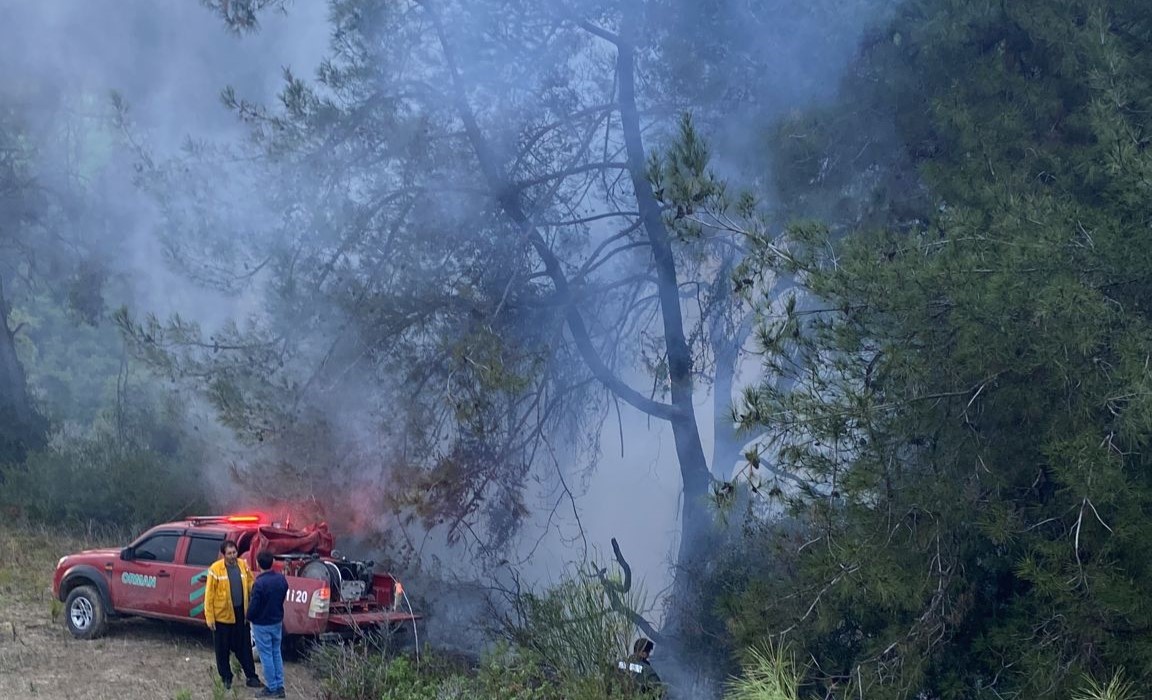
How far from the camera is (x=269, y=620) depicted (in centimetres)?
916

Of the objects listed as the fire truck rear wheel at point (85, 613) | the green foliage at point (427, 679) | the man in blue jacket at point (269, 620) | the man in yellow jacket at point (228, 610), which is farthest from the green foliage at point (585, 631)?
the fire truck rear wheel at point (85, 613)

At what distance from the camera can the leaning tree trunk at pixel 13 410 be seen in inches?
777

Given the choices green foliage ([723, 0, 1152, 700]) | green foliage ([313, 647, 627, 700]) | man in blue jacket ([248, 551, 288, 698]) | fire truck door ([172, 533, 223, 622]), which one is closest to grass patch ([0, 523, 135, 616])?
fire truck door ([172, 533, 223, 622])

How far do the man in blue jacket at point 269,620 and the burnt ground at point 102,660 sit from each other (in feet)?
0.99

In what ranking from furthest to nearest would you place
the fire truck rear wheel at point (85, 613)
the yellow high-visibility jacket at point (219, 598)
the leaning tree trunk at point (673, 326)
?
the leaning tree trunk at point (673, 326) → the fire truck rear wheel at point (85, 613) → the yellow high-visibility jacket at point (219, 598)

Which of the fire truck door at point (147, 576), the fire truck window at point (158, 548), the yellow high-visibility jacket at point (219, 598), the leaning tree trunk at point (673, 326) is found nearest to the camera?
the yellow high-visibility jacket at point (219, 598)

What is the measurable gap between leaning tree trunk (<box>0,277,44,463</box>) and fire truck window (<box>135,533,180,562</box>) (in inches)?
379

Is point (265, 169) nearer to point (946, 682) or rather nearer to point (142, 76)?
point (142, 76)

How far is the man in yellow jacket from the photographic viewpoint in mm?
9312

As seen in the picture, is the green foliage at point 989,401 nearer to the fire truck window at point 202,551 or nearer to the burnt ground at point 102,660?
the burnt ground at point 102,660

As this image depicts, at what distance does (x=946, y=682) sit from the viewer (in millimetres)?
8180

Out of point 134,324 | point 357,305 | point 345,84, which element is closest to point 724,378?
point 357,305

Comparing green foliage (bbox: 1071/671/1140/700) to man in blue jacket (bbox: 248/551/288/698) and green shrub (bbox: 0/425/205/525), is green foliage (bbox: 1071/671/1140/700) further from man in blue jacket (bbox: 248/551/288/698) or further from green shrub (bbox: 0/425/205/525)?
green shrub (bbox: 0/425/205/525)

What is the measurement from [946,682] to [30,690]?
23.2ft
